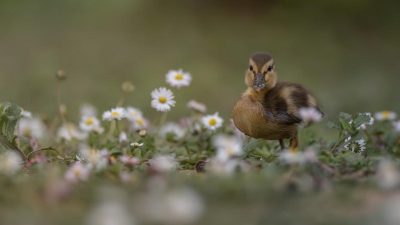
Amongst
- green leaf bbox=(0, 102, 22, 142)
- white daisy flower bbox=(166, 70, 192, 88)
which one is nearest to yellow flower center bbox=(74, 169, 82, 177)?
green leaf bbox=(0, 102, 22, 142)

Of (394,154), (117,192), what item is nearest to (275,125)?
(394,154)

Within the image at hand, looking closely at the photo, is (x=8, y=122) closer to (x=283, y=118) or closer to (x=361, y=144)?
(x=283, y=118)

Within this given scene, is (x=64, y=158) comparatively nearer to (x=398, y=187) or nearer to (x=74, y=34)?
(x=398, y=187)

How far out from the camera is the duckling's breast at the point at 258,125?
152 inches

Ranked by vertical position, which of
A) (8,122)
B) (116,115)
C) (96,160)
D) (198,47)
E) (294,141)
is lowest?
(96,160)

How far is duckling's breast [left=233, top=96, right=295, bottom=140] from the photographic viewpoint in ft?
12.7

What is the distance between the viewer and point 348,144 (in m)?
3.81

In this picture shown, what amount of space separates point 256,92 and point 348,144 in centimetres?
58

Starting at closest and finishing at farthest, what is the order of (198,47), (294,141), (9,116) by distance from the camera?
(9,116) < (294,141) < (198,47)

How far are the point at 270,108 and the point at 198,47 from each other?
6645 mm

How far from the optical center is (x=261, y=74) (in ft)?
13.5

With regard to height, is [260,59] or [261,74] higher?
[260,59]

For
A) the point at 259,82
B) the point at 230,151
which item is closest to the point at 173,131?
the point at 259,82

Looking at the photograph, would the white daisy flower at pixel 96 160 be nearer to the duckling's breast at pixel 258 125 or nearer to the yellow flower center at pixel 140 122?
the duckling's breast at pixel 258 125
